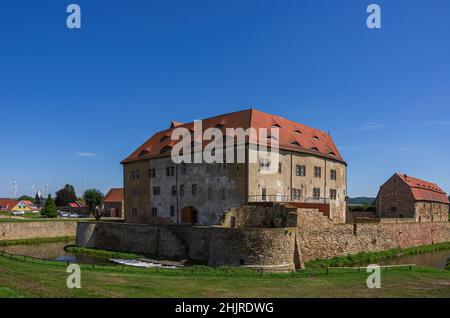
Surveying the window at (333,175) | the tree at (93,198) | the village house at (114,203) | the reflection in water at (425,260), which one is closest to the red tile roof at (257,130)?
the window at (333,175)

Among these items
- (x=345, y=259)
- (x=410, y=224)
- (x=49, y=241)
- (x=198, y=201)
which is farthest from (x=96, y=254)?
(x=410, y=224)

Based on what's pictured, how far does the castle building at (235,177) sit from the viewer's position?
34875 mm

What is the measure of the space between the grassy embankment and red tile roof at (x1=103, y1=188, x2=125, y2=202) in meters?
63.8

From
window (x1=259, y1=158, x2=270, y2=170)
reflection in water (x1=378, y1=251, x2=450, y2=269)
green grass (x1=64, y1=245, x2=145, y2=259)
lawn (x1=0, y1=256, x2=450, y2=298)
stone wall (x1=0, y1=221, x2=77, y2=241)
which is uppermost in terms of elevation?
window (x1=259, y1=158, x2=270, y2=170)

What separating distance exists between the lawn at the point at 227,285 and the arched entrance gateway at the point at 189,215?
16.1 meters

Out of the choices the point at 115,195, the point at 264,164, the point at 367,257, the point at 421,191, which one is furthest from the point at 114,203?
the point at 367,257

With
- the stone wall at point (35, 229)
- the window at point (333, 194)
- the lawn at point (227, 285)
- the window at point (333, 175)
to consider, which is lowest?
the stone wall at point (35, 229)

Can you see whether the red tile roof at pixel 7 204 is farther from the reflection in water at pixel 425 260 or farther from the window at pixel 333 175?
the reflection in water at pixel 425 260

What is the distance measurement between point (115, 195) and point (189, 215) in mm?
51103

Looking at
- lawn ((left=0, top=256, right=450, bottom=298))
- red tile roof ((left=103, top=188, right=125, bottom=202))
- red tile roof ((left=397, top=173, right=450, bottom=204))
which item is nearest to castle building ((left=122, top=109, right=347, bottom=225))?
lawn ((left=0, top=256, right=450, bottom=298))

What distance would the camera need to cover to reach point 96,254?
39.0m

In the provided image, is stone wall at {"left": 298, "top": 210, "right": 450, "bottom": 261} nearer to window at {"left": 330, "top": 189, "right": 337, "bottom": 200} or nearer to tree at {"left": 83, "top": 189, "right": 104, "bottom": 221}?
window at {"left": 330, "top": 189, "right": 337, "bottom": 200}

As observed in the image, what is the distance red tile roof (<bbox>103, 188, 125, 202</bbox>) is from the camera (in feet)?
280
